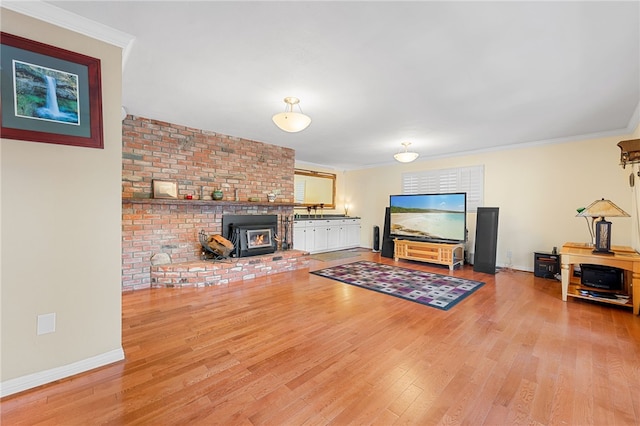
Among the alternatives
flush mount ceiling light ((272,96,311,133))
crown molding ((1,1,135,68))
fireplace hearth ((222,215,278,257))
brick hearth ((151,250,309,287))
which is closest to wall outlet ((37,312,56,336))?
crown molding ((1,1,135,68))

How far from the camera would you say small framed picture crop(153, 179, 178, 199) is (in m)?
3.78

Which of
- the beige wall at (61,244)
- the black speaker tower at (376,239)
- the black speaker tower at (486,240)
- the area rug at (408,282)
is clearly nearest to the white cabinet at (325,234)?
the black speaker tower at (376,239)

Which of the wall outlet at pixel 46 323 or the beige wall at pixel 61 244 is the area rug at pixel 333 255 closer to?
the beige wall at pixel 61 244

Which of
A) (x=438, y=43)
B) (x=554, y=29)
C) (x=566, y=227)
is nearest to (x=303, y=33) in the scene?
(x=438, y=43)

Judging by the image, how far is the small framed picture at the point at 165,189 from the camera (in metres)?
3.78

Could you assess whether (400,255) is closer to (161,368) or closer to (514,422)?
(514,422)

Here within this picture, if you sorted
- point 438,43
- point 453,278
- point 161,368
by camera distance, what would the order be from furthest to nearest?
1. point 453,278
2. point 438,43
3. point 161,368

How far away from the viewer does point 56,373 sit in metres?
1.68

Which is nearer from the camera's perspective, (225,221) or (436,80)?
(436,80)

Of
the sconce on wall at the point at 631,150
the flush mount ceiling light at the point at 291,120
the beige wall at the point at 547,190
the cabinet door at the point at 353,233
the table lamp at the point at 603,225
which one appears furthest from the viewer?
the cabinet door at the point at 353,233

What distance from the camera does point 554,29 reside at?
5.78ft

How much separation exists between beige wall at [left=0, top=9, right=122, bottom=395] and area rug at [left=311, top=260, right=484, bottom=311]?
2.90 metres

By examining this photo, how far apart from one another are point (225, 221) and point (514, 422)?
418cm

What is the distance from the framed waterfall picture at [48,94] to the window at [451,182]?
5825mm
